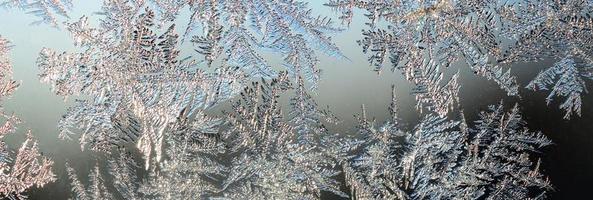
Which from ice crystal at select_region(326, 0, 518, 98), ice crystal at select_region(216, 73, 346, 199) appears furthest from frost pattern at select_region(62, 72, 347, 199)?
ice crystal at select_region(326, 0, 518, 98)

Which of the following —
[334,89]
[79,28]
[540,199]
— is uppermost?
[79,28]

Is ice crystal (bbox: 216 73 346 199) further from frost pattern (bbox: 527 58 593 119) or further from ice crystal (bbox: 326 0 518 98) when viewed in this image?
frost pattern (bbox: 527 58 593 119)

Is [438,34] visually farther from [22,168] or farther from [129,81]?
[22,168]

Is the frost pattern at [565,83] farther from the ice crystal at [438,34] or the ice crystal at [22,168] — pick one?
the ice crystal at [22,168]

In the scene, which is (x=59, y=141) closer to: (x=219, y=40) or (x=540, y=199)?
(x=219, y=40)

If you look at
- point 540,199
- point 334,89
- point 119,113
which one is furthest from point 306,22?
point 540,199

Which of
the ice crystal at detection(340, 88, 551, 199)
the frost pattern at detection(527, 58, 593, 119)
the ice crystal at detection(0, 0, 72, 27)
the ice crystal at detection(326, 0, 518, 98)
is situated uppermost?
the ice crystal at detection(0, 0, 72, 27)

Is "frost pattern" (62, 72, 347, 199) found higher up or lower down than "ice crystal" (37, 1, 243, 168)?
lower down

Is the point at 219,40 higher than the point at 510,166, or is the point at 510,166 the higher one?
the point at 219,40
